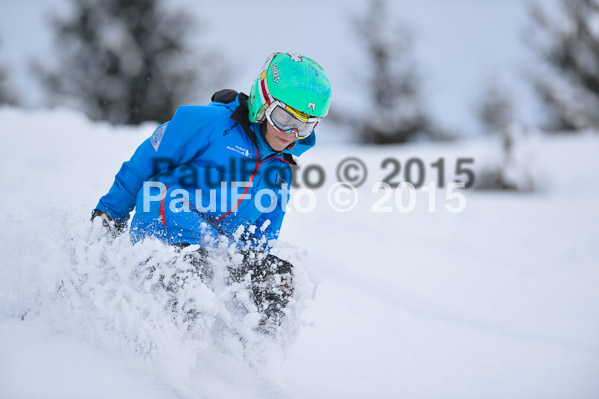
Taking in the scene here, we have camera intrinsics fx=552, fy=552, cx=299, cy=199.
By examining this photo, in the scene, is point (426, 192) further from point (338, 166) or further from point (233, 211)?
point (233, 211)

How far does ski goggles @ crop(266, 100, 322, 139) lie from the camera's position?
2.46 m

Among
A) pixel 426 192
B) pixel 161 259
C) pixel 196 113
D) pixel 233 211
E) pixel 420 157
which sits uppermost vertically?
pixel 420 157

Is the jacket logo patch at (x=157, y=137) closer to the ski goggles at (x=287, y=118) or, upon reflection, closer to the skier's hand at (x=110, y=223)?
the skier's hand at (x=110, y=223)

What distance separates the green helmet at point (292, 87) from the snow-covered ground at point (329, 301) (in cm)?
69

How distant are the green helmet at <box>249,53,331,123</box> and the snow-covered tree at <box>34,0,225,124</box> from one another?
46.8 feet

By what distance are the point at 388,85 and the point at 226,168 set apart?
55.4ft

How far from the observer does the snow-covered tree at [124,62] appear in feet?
53.6

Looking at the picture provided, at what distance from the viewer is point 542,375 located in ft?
9.76

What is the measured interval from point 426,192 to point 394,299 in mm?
3431

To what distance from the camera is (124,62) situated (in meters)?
16.7

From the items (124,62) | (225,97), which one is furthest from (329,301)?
(124,62)

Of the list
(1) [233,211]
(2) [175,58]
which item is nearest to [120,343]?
(1) [233,211]

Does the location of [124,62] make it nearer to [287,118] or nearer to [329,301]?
[329,301]

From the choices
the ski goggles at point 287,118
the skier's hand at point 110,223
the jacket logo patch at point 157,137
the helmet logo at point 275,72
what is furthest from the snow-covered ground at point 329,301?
the helmet logo at point 275,72
